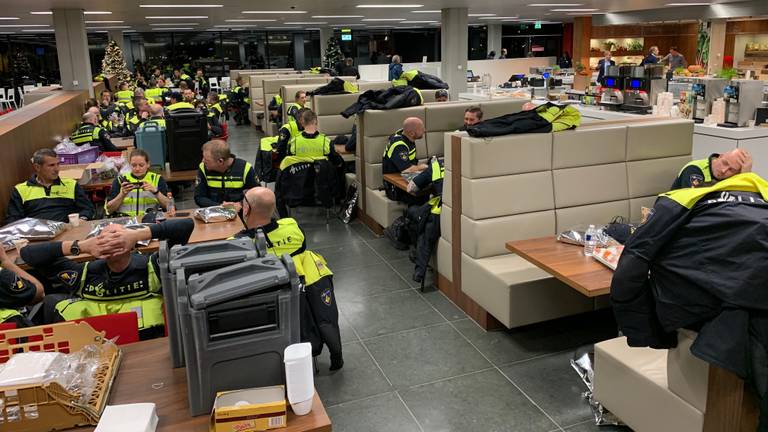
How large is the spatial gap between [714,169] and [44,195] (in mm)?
5272

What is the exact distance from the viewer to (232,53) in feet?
89.4

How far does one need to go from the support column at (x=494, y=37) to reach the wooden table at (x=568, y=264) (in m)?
21.7

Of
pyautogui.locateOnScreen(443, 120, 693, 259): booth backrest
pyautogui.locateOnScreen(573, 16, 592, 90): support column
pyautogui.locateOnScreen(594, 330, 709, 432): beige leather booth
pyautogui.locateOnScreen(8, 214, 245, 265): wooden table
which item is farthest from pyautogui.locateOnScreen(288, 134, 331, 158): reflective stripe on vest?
pyautogui.locateOnScreen(573, 16, 592, 90): support column

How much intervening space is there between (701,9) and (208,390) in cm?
1781

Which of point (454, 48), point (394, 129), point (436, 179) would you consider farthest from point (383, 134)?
point (454, 48)

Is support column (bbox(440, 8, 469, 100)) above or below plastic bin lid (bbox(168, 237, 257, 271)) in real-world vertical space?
above

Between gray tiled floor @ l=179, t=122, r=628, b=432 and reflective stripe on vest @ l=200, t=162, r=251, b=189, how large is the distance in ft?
4.28

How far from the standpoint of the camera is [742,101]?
19.8ft

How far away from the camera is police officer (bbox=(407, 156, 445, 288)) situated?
5266 mm

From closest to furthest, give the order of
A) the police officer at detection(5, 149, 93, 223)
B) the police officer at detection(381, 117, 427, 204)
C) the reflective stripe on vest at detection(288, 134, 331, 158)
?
the police officer at detection(5, 149, 93, 223) → the police officer at detection(381, 117, 427, 204) → the reflective stripe on vest at detection(288, 134, 331, 158)

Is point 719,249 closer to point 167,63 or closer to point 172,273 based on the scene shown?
point 172,273

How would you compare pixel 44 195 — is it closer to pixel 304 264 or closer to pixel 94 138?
pixel 304 264

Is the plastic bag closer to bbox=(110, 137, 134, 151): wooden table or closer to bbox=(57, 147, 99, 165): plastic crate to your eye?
bbox=(57, 147, 99, 165): plastic crate

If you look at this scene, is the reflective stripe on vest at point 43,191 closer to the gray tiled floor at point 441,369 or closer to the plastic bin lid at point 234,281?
the gray tiled floor at point 441,369
